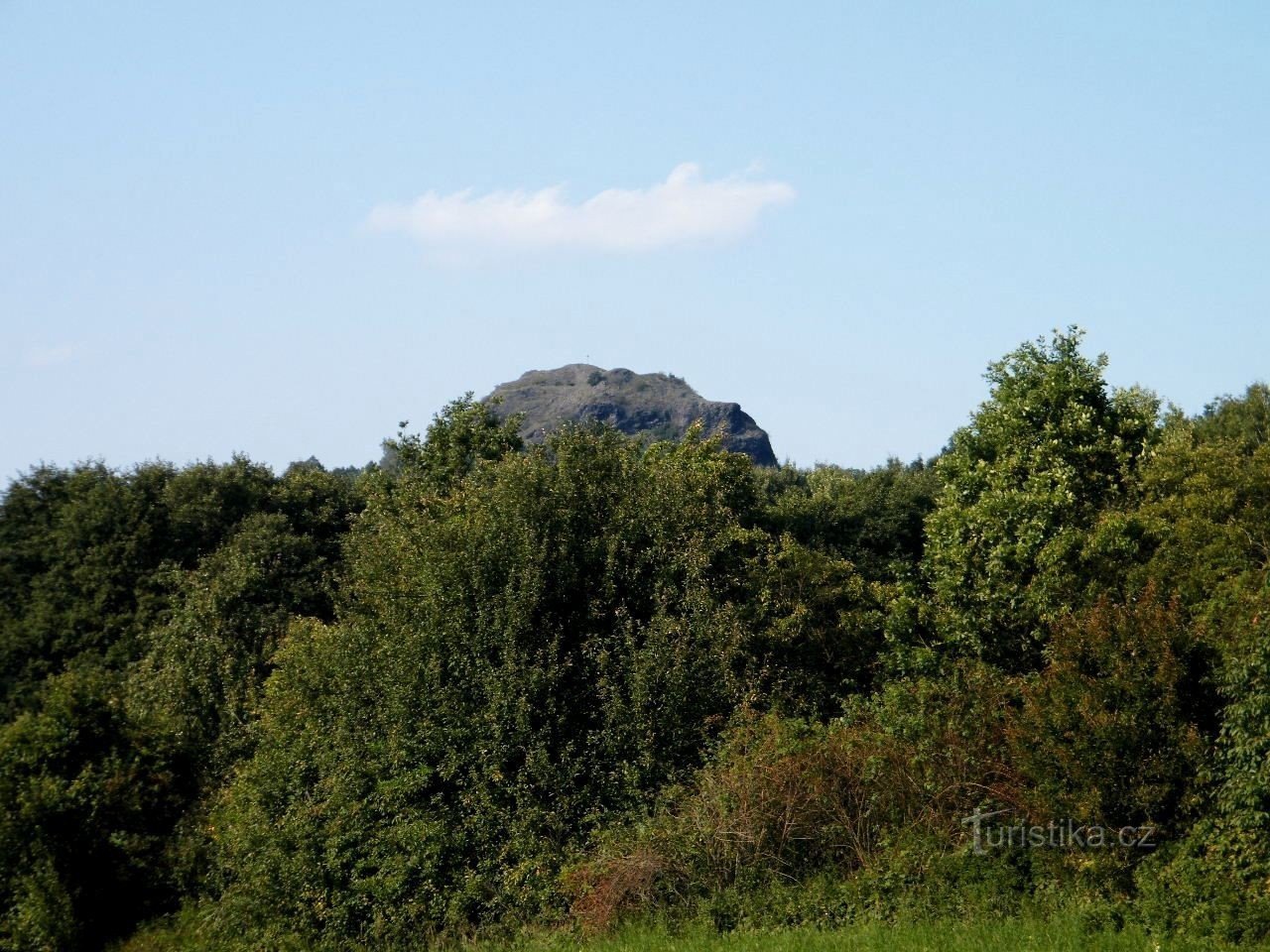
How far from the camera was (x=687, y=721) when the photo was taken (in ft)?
76.7

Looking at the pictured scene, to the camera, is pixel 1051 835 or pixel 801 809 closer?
pixel 1051 835

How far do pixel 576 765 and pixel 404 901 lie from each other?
397cm

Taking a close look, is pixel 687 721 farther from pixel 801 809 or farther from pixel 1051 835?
pixel 1051 835

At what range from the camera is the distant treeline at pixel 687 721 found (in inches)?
739

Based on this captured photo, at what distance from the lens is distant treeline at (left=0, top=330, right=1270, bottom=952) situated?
61.6ft

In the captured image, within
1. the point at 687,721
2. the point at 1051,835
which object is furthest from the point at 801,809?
the point at 1051,835

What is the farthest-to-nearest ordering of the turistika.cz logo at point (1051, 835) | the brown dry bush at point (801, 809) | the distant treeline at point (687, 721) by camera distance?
the brown dry bush at point (801, 809) → the distant treeline at point (687, 721) → the turistika.cz logo at point (1051, 835)

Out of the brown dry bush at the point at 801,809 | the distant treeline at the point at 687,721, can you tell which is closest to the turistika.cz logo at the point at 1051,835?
the distant treeline at the point at 687,721

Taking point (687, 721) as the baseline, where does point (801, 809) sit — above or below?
below

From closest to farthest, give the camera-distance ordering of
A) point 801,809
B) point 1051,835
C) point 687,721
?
point 1051,835
point 801,809
point 687,721

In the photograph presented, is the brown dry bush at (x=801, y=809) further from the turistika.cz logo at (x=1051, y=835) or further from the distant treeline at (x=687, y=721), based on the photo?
the turistika.cz logo at (x=1051, y=835)

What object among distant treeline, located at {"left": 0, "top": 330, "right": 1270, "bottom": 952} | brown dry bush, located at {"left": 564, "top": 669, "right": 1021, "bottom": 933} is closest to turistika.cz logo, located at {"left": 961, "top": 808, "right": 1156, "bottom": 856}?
distant treeline, located at {"left": 0, "top": 330, "right": 1270, "bottom": 952}

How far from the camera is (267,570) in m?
39.9

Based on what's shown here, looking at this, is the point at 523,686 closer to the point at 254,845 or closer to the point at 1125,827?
the point at 254,845
